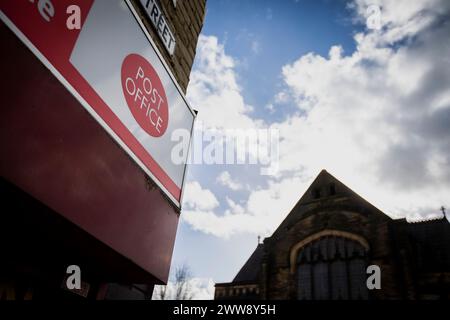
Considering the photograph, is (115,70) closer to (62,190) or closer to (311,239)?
(62,190)

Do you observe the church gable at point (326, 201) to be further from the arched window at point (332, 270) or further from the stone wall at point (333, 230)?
the arched window at point (332, 270)

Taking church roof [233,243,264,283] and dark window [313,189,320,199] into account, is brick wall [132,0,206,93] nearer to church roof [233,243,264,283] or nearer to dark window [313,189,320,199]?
dark window [313,189,320,199]

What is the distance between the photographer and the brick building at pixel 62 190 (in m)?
1.14

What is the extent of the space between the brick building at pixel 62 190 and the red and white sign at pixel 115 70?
0.03 ft

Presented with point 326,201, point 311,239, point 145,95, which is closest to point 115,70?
point 145,95

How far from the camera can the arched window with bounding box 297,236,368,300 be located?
13.6 m

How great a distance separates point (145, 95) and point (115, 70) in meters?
0.32

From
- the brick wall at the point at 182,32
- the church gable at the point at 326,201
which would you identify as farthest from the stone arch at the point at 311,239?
the brick wall at the point at 182,32

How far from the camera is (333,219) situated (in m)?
15.3

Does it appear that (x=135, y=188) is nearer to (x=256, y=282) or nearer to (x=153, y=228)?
(x=153, y=228)
